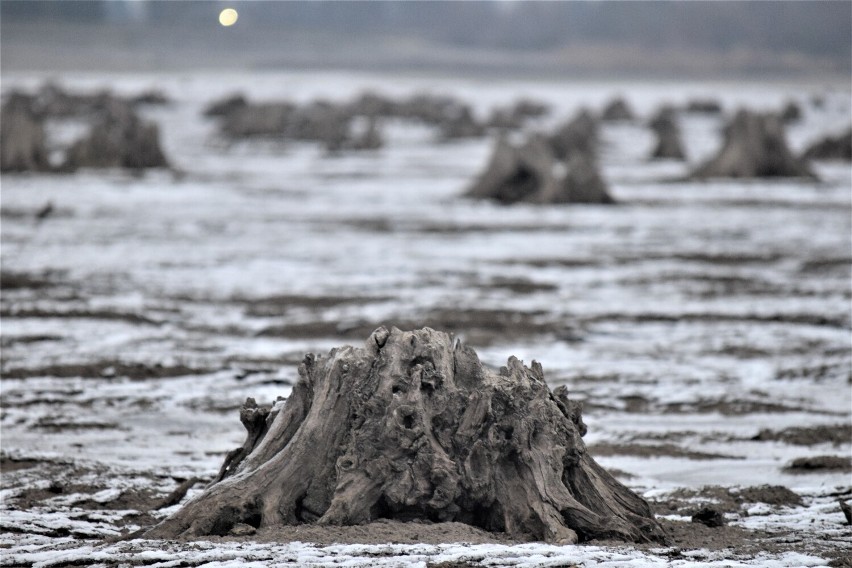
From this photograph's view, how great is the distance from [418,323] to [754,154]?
14369mm

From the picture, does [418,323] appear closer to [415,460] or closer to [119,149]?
[415,460]

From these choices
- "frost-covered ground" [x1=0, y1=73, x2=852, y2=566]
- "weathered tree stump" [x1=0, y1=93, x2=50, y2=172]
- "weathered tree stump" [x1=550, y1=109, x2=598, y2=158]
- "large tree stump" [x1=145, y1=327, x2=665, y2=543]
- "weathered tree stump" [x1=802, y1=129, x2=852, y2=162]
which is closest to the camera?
"large tree stump" [x1=145, y1=327, x2=665, y2=543]

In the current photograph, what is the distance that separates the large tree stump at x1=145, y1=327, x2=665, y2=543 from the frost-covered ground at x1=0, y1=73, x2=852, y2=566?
216 mm

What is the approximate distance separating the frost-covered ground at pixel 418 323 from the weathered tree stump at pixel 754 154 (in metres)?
1.92

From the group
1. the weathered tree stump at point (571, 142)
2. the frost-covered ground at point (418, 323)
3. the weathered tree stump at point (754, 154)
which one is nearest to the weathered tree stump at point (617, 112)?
the weathered tree stump at point (571, 142)

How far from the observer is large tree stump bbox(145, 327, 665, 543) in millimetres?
4203

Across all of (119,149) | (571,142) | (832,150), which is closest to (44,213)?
(119,149)

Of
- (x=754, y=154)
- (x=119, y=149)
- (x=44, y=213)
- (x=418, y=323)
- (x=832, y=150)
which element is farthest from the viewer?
(x=832, y=150)

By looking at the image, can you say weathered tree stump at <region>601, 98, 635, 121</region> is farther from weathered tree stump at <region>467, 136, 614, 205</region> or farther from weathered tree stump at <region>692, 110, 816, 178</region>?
weathered tree stump at <region>467, 136, 614, 205</region>

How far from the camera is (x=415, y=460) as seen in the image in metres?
4.21

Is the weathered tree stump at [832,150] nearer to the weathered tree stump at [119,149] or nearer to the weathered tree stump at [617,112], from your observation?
the weathered tree stump at [119,149]

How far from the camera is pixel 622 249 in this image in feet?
44.7

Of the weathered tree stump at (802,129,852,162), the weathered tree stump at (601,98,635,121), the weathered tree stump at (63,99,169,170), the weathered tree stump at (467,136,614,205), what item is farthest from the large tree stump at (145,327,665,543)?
the weathered tree stump at (601,98,635,121)

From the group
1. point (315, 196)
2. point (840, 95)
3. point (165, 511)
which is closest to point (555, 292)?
point (165, 511)
